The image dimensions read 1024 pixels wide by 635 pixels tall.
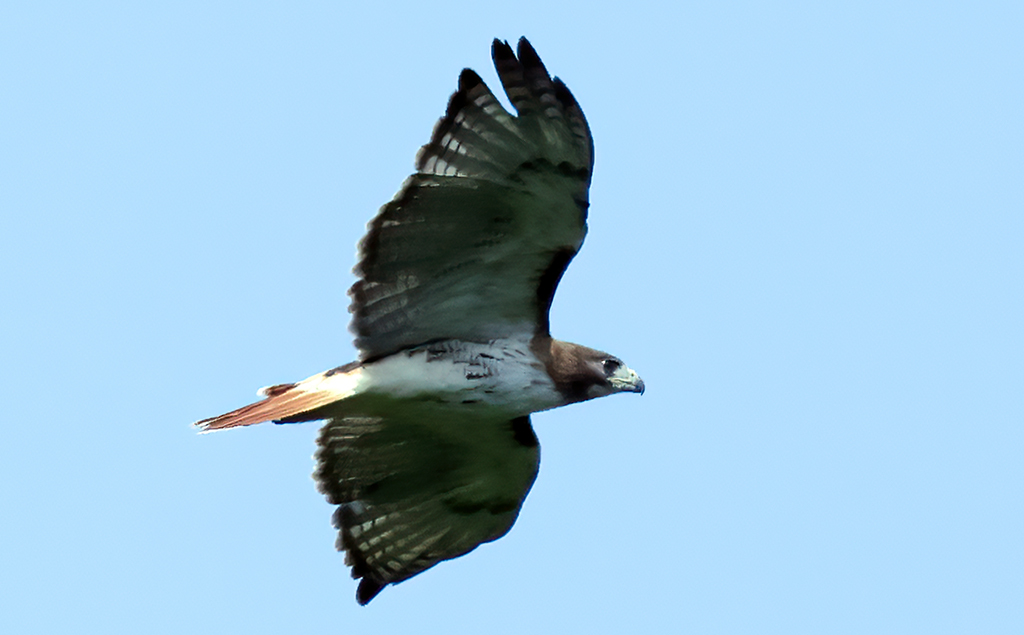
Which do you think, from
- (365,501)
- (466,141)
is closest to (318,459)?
(365,501)

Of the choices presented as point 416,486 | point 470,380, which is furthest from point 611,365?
point 416,486

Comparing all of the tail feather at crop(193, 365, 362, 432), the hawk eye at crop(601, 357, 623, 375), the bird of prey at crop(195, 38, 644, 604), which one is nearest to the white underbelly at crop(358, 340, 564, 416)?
the bird of prey at crop(195, 38, 644, 604)

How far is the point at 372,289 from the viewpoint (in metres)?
9.23

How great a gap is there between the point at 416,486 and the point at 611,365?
196 centimetres

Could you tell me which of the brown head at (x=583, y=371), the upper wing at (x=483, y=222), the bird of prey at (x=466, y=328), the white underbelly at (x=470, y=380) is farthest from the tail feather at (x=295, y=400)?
the brown head at (x=583, y=371)

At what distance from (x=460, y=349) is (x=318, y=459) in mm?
1595

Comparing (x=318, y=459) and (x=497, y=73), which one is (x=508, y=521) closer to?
(x=318, y=459)

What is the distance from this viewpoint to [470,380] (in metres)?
9.29

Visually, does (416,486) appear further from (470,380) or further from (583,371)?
(583,371)

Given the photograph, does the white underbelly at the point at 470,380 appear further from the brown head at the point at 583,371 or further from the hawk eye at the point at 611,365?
the hawk eye at the point at 611,365

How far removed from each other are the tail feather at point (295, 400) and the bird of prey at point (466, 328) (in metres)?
0.01

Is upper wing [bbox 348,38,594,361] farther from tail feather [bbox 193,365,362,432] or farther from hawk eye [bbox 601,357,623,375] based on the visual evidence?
hawk eye [bbox 601,357,623,375]

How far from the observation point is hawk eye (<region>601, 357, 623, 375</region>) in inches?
372

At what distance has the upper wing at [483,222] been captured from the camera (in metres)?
8.53
